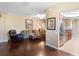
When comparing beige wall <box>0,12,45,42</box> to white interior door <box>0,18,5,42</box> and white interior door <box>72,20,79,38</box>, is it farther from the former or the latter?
white interior door <box>72,20,79,38</box>

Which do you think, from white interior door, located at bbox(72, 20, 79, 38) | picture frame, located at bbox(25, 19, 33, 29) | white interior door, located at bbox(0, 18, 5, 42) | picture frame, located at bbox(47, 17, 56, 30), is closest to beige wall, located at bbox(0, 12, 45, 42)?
white interior door, located at bbox(0, 18, 5, 42)

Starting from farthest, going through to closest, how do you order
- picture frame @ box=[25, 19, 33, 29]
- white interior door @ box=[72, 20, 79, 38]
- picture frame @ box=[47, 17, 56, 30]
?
picture frame @ box=[47, 17, 56, 30], picture frame @ box=[25, 19, 33, 29], white interior door @ box=[72, 20, 79, 38]

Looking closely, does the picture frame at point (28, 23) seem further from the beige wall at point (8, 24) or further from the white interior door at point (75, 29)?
the white interior door at point (75, 29)

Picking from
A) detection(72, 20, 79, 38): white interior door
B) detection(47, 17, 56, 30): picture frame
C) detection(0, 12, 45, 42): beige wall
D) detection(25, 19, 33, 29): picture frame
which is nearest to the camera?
detection(72, 20, 79, 38): white interior door

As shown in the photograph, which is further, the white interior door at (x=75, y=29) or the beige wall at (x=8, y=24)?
the beige wall at (x=8, y=24)

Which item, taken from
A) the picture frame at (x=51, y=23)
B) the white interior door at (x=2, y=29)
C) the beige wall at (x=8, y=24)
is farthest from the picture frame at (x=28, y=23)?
the picture frame at (x=51, y=23)

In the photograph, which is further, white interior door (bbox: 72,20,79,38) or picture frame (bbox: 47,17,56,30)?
picture frame (bbox: 47,17,56,30)

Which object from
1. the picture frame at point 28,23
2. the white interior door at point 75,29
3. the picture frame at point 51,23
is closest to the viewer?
the white interior door at point 75,29

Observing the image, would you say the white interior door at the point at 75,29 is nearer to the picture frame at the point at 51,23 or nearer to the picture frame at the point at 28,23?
the picture frame at the point at 28,23

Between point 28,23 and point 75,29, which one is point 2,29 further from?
point 75,29

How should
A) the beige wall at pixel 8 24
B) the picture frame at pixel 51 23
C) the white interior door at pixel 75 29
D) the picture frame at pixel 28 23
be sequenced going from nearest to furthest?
the white interior door at pixel 75 29 → the beige wall at pixel 8 24 → the picture frame at pixel 28 23 → the picture frame at pixel 51 23

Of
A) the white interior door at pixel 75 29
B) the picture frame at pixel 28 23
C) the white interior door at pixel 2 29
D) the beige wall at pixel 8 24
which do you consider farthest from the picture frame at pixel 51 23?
the white interior door at pixel 2 29

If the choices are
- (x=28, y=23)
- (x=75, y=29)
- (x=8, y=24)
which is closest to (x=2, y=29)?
(x=8, y=24)

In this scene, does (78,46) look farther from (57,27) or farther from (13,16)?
(13,16)
